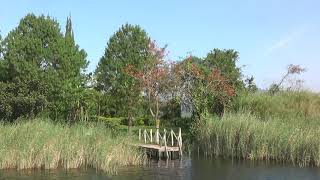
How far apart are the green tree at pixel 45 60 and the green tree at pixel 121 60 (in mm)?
3781

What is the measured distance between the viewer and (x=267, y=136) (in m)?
24.7

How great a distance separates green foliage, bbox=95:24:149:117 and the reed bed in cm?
904

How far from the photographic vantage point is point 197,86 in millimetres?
31672

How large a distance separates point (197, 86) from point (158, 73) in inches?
97.1

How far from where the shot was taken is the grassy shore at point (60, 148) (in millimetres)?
20547

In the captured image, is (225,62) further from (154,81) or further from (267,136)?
(267,136)

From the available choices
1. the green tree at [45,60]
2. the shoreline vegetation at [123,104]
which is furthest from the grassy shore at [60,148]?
the green tree at [45,60]

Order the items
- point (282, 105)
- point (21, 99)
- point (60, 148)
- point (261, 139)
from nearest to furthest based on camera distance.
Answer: point (60, 148) → point (261, 139) → point (21, 99) → point (282, 105)

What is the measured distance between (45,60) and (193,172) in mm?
14192

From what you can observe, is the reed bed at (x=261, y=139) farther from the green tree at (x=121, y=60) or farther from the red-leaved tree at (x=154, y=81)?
the green tree at (x=121, y=60)

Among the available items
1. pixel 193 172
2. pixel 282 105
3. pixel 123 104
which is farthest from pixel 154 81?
pixel 193 172

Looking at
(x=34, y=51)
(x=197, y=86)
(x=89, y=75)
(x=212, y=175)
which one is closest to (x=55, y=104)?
(x=34, y=51)

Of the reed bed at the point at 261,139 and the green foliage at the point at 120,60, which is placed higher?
the green foliage at the point at 120,60

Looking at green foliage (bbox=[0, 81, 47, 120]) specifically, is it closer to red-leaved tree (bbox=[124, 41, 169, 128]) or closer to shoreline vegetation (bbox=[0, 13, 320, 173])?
shoreline vegetation (bbox=[0, 13, 320, 173])
